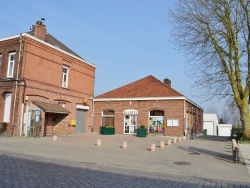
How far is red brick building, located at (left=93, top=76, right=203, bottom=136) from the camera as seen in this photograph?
28.7 m

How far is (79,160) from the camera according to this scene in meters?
11.5

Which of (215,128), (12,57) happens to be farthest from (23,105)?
(215,128)

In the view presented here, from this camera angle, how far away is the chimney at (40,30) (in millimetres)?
25148

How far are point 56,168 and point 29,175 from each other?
1.62m

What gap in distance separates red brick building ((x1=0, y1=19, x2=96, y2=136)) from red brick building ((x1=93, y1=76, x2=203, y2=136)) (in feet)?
14.0

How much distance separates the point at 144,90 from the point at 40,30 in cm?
1318

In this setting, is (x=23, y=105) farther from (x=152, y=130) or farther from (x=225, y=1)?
(x=225, y=1)

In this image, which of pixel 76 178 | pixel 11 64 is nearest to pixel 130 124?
pixel 11 64

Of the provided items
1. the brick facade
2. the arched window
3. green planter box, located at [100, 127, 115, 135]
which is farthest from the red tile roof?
green planter box, located at [100, 127, 115, 135]

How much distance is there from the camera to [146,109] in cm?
3002

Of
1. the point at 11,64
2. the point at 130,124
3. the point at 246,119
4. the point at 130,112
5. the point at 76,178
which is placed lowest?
the point at 76,178

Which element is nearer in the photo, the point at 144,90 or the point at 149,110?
the point at 149,110

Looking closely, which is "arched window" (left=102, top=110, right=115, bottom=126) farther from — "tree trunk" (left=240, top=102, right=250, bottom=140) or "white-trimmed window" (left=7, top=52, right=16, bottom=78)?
"tree trunk" (left=240, top=102, right=250, bottom=140)

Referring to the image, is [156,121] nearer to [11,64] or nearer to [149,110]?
[149,110]
